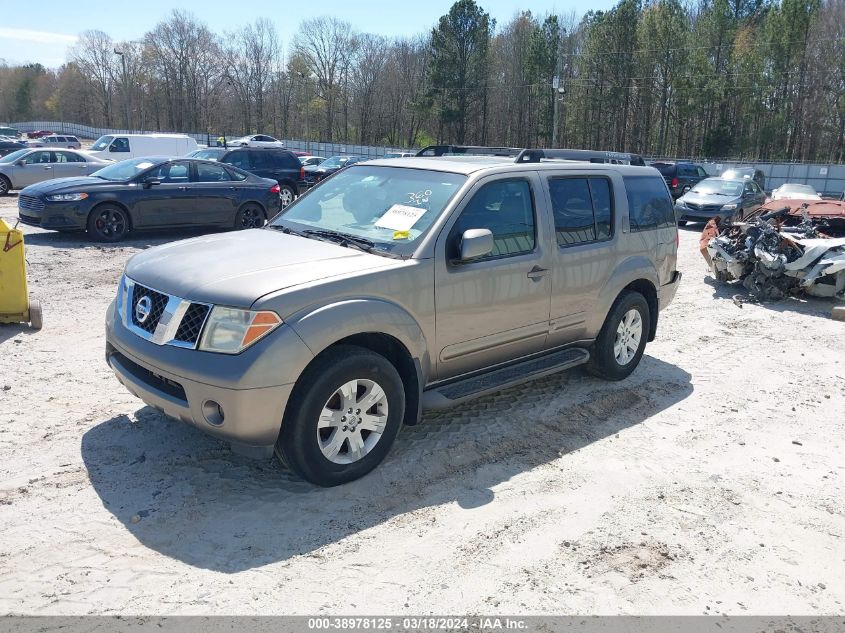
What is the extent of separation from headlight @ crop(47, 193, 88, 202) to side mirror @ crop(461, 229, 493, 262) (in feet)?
33.0

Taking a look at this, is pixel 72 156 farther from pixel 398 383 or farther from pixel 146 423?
pixel 398 383

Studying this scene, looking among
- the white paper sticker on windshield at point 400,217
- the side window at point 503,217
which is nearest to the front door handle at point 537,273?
the side window at point 503,217

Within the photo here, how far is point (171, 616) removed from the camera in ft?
9.68

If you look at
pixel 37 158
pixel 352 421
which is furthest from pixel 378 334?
pixel 37 158

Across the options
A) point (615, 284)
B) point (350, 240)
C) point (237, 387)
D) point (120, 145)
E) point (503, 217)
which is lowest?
point (237, 387)

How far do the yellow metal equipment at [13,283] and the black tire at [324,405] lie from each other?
4.60m

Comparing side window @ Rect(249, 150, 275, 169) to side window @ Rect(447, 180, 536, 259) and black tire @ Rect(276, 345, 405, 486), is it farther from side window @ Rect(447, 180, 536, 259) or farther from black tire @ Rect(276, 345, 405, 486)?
black tire @ Rect(276, 345, 405, 486)

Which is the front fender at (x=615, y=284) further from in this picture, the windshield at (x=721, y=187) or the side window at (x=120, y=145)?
the side window at (x=120, y=145)

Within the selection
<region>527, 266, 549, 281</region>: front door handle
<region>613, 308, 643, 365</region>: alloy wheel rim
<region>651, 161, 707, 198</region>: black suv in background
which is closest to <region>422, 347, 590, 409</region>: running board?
<region>613, 308, 643, 365</region>: alloy wheel rim

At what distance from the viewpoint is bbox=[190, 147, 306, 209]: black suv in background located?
18797 mm

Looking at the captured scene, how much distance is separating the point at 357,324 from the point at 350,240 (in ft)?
2.80

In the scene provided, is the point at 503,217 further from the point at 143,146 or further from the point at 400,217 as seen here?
the point at 143,146

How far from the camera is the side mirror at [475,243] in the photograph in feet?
14.4

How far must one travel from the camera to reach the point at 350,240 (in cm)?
460
